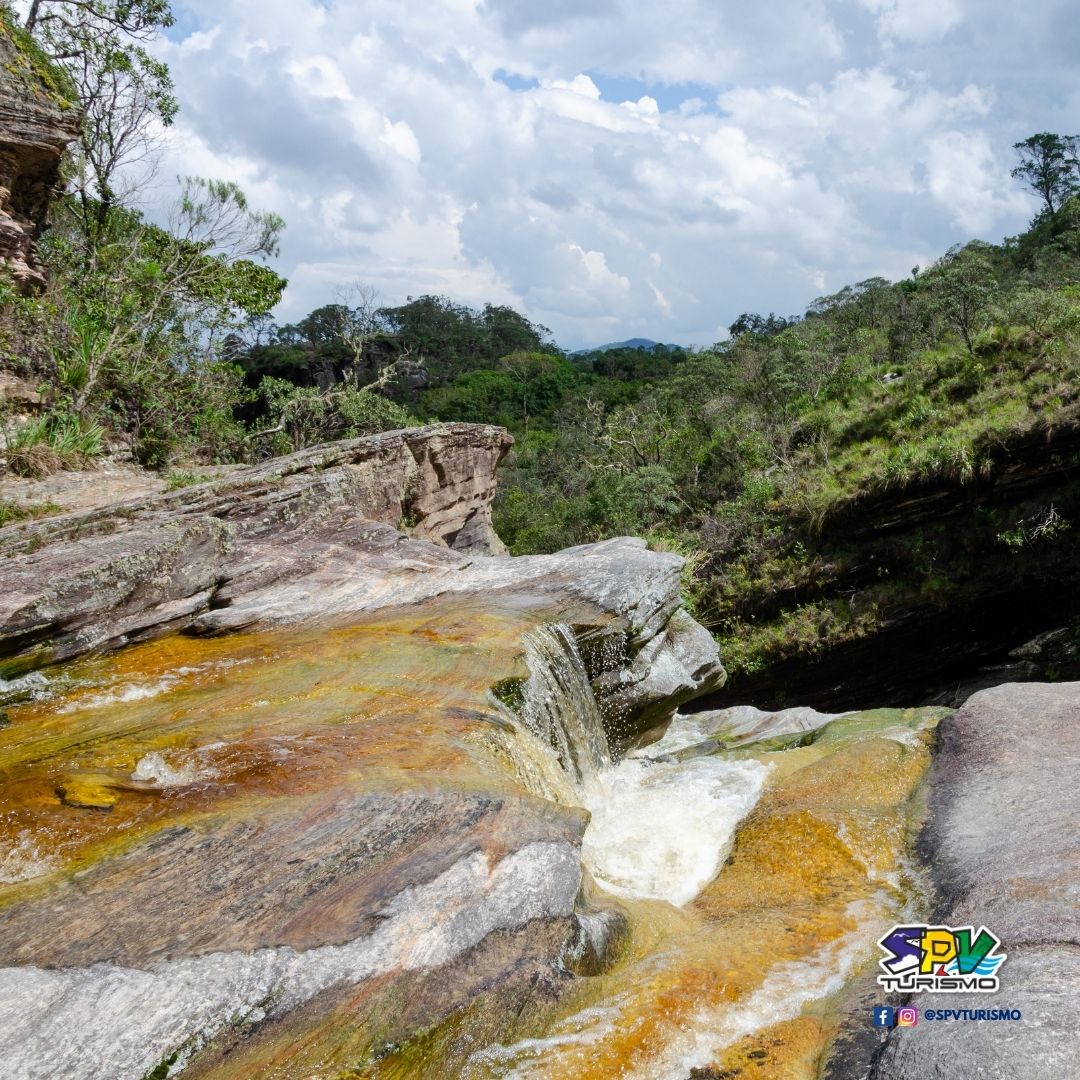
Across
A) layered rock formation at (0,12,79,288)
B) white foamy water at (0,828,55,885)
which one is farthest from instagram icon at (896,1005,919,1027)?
layered rock formation at (0,12,79,288)

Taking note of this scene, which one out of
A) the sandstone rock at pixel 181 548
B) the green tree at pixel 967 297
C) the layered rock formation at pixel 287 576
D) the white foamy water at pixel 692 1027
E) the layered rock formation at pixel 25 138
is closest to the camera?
the white foamy water at pixel 692 1027

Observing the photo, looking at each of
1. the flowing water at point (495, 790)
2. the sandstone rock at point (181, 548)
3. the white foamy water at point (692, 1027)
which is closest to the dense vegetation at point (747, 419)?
the sandstone rock at point (181, 548)

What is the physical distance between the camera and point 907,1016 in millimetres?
3223

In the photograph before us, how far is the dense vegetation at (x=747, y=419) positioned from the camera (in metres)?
11.5

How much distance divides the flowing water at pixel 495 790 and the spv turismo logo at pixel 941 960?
0.22 metres

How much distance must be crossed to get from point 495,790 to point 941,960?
2244 mm

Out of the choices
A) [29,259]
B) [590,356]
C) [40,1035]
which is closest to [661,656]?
[40,1035]

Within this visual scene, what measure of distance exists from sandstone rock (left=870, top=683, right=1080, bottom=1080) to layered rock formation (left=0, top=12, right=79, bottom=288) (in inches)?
497

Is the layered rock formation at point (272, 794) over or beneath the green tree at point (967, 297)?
beneath

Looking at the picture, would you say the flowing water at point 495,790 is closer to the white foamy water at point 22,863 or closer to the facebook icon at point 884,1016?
the white foamy water at point 22,863

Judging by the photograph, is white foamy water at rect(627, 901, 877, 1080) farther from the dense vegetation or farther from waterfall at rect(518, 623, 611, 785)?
the dense vegetation

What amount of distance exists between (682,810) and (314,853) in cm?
363

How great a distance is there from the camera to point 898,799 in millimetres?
5816

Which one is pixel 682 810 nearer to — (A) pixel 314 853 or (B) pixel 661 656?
(B) pixel 661 656
